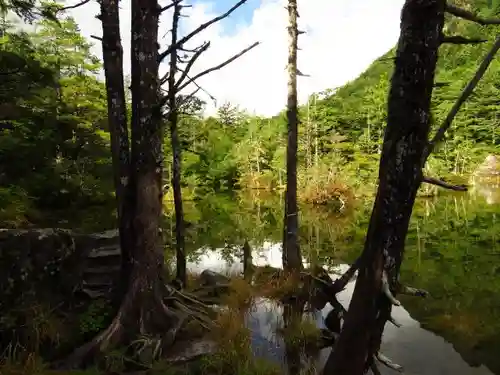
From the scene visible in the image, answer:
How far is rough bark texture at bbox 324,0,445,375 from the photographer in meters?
2.72

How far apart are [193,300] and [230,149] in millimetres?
46058

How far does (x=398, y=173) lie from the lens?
2.89 meters

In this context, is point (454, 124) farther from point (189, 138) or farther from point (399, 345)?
point (399, 345)

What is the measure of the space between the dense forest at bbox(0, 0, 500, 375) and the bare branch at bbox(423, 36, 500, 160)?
20cm

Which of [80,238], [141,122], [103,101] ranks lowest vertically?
[80,238]

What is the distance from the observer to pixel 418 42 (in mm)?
2723

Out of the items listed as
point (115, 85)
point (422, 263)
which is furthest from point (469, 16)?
point (422, 263)

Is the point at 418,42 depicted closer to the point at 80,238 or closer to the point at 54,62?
the point at 80,238

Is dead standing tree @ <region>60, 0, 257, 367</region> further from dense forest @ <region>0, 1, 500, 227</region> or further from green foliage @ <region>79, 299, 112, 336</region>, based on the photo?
dense forest @ <region>0, 1, 500, 227</region>

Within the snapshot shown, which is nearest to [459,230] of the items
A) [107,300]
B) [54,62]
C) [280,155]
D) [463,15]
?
[107,300]

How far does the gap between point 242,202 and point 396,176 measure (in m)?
31.3

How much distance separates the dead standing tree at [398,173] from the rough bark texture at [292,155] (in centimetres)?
667

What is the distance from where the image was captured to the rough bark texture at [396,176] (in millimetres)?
2725

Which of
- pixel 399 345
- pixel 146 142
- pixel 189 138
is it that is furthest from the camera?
pixel 189 138
